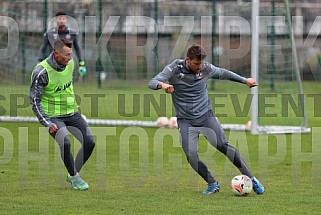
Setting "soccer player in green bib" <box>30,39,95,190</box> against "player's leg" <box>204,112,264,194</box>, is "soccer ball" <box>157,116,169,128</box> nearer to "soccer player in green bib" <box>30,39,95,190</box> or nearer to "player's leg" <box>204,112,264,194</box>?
"soccer player in green bib" <box>30,39,95,190</box>

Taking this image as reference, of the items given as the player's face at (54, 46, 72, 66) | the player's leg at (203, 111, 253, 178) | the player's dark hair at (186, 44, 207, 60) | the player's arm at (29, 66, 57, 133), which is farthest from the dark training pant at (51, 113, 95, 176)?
the player's dark hair at (186, 44, 207, 60)

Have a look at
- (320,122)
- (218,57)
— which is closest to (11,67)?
(218,57)

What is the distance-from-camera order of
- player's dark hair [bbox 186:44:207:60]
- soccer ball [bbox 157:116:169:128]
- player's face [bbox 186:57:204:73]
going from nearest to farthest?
1. player's dark hair [bbox 186:44:207:60]
2. player's face [bbox 186:57:204:73]
3. soccer ball [bbox 157:116:169:128]

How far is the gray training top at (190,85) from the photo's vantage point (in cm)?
980

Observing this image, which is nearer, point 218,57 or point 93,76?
point 93,76

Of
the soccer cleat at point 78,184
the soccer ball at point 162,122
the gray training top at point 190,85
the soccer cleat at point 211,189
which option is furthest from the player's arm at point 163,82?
the soccer ball at point 162,122

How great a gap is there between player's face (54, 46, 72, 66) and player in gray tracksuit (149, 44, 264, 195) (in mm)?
1131

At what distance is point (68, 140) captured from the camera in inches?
393

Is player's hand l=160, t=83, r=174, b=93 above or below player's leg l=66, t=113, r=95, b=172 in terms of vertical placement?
above

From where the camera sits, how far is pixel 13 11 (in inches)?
930

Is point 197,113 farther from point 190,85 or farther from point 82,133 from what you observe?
point 82,133

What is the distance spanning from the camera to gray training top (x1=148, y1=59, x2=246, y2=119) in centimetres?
980

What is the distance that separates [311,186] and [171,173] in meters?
2.14

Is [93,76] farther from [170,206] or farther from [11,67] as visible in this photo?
[170,206]
